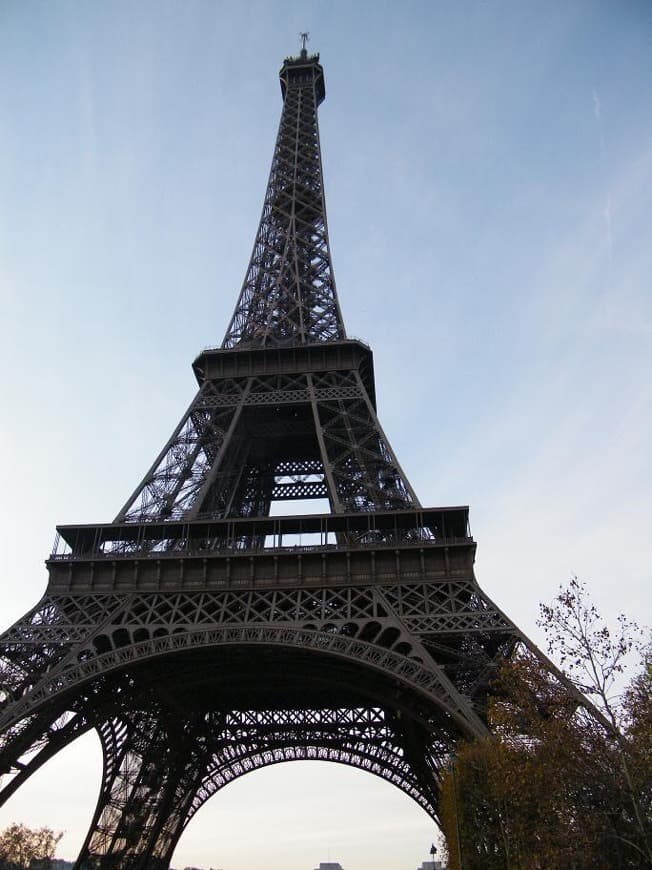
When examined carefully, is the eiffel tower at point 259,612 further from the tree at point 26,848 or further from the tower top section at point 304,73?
the tower top section at point 304,73

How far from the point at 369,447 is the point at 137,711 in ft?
54.9

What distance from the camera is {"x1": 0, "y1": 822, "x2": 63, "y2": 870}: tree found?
45.2 meters

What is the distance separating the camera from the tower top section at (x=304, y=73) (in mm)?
61531

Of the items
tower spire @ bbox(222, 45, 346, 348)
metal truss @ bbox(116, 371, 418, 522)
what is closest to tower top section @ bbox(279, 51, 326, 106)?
tower spire @ bbox(222, 45, 346, 348)

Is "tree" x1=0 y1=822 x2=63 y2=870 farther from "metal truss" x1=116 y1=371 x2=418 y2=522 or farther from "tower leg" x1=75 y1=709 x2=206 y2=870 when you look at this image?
"metal truss" x1=116 y1=371 x2=418 y2=522

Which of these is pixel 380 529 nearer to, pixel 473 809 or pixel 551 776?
pixel 473 809

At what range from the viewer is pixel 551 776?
16.4 m

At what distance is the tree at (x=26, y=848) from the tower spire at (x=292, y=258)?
115 ft

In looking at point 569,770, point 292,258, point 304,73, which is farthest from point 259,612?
point 304,73

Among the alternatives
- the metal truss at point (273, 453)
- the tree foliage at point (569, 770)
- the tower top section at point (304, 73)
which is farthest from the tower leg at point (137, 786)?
the tower top section at point (304, 73)

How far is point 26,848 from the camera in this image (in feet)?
153

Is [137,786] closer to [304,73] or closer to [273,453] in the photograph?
[273,453]

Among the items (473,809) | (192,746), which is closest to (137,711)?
(192,746)

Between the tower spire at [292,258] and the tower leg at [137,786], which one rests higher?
the tower spire at [292,258]
